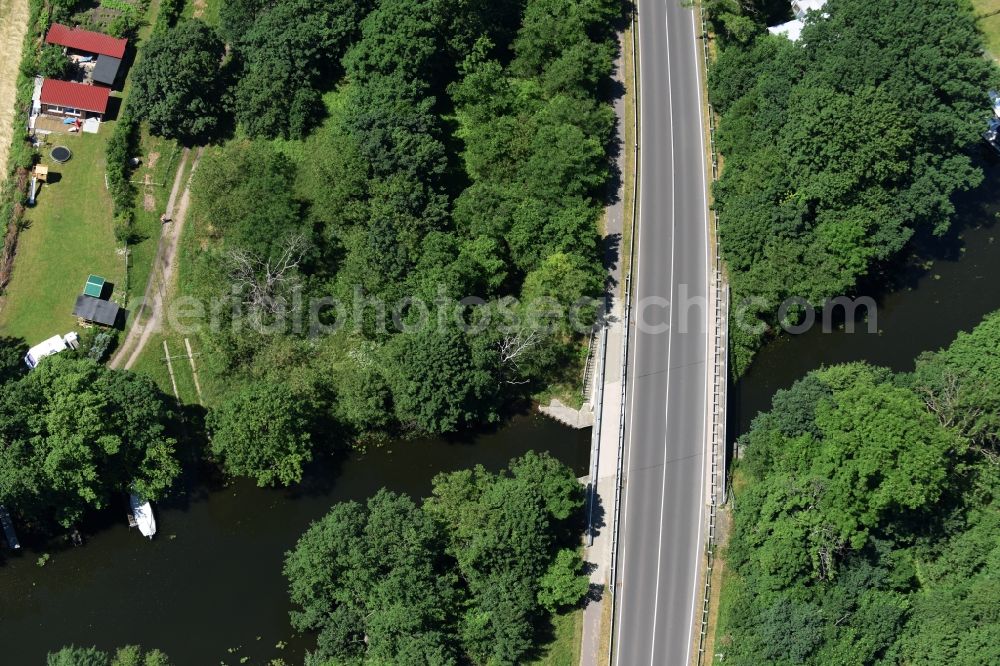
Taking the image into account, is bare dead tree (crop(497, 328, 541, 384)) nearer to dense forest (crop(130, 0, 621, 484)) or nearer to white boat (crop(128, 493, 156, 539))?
dense forest (crop(130, 0, 621, 484))

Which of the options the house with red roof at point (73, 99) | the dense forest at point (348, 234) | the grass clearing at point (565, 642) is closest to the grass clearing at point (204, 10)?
the dense forest at point (348, 234)

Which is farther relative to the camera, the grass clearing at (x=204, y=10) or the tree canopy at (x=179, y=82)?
the grass clearing at (x=204, y=10)

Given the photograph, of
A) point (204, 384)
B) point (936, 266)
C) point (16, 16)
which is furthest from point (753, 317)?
point (16, 16)

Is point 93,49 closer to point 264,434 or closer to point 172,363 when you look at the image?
point 172,363

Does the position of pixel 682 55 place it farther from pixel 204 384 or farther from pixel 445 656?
pixel 445 656

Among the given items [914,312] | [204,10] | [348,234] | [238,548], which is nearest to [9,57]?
[204,10]

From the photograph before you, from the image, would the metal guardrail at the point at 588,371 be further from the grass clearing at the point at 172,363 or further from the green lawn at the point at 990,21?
the green lawn at the point at 990,21
